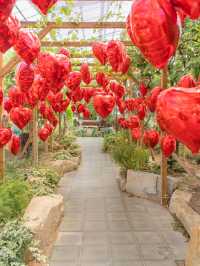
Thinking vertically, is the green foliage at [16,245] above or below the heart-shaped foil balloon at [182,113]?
below

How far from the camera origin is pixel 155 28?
0.69m

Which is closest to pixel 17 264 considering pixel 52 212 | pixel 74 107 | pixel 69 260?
pixel 69 260

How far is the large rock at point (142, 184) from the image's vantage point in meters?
6.38

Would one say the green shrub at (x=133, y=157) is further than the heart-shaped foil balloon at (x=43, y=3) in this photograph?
Yes

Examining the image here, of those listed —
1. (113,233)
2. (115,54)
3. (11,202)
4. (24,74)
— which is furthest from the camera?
(113,233)

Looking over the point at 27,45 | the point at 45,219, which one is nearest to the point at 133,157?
the point at 45,219

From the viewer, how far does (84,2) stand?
6785 mm

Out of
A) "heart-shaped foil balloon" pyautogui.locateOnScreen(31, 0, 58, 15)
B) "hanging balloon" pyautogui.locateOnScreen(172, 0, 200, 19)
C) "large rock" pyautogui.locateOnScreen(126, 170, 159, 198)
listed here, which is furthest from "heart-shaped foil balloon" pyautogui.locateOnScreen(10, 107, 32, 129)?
"hanging balloon" pyautogui.locateOnScreen(172, 0, 200, 19)

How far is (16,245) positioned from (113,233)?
1.80m

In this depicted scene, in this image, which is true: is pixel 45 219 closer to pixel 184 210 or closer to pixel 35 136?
pixel 184 210

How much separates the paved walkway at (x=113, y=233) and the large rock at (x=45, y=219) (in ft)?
0.40

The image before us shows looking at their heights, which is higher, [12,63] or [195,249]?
[12,63]

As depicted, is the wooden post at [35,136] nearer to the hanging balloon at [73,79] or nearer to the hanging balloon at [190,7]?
the hanging balloon at [73,79]

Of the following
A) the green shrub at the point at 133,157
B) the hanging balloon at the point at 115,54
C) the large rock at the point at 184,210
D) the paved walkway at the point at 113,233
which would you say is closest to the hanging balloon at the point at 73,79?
the hanging balloon at the point at 115,54
